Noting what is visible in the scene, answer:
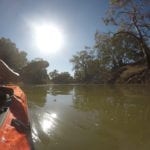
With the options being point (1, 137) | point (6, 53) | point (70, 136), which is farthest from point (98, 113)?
point (6, 53)

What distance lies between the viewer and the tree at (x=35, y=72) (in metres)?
50.9

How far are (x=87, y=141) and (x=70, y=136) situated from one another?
1.52ft

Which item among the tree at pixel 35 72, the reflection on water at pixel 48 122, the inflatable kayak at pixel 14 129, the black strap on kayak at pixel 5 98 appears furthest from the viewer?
the tree at pixel 35 72

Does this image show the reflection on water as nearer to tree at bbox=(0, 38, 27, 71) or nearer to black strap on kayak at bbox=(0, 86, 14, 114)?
black strap on kayak at bbox=(0, 86, 14, 114)

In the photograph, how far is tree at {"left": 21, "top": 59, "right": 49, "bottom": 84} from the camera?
50.9m

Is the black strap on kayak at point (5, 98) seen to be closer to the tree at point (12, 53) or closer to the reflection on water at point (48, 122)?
the reflection on water at point (48, 122)

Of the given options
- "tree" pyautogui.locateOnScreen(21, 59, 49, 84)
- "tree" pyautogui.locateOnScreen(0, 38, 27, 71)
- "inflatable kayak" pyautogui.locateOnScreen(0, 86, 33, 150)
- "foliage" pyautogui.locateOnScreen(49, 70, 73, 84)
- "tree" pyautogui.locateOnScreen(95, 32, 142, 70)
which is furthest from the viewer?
"foliage" pyautogui.locateOnScreen(49, 70, 73, 84)

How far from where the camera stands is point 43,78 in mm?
55750

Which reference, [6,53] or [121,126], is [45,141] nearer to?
[121,126]

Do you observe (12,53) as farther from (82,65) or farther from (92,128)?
(92,128)

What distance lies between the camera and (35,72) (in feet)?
175

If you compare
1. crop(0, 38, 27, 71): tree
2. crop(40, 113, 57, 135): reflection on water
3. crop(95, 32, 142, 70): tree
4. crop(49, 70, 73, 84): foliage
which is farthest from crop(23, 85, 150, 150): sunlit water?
crop(49, 70, 73, 84): foliage

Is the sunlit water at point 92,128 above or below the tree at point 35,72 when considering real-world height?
below

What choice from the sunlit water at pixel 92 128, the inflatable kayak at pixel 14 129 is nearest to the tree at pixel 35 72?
the sunlit water at pixel 92 128
